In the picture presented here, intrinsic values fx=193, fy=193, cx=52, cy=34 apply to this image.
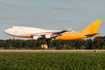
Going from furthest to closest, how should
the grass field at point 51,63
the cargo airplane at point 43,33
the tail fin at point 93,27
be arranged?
the tail fin at point 93,27 < the cargo airplane at point 43,33 < the grass field at point 51,63

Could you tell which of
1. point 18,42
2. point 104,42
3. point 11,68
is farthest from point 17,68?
point 18,42

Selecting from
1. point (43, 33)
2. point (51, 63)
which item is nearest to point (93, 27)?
point (43, 33)

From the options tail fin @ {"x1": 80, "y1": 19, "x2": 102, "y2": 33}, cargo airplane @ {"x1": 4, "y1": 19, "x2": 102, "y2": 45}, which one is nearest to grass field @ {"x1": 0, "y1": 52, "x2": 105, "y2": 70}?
cargo airplane @ {"x1": 4, "y1": 19, "x2": 102, "y2": 45}

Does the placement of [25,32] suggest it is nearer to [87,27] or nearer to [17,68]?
[87,27]

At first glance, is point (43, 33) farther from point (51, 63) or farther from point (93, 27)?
point (51, 63)

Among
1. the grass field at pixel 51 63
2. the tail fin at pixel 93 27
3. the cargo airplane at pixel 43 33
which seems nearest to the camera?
the grass field at pixel 51 63

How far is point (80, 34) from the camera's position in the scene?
221ft

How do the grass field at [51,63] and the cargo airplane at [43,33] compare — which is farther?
the cargo airplane at [43,33]

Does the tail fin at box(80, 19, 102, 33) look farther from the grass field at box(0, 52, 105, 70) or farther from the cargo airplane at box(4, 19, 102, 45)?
the grass field at box(0, 52, 105, 70)

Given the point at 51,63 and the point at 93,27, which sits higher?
the point at 93,27

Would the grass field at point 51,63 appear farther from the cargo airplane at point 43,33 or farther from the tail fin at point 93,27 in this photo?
the tail fin at point 93,27

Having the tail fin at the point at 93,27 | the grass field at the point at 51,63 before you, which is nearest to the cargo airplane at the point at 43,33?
the tail fin at the point at 93,27

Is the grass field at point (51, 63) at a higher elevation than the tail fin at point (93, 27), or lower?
lower

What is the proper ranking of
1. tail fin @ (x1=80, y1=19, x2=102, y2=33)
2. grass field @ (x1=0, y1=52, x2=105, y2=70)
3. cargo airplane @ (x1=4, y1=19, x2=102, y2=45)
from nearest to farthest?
grass field @ (x1=0, y1=52, x2=105, y2=70)
cargo airplane @ (x1=4, y1=19, x2=102, y2=45)
tail fin @ (x1=80, y1=19, x2=102, y2=33)
